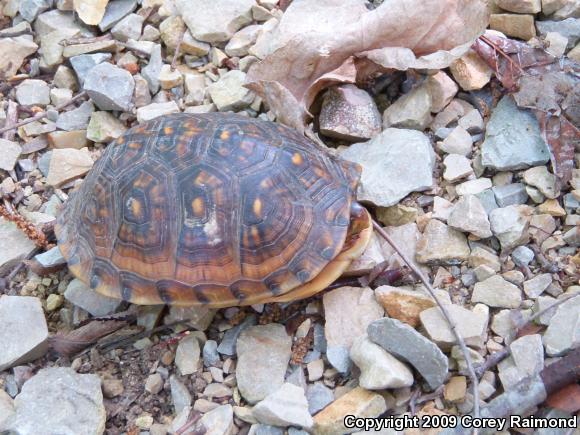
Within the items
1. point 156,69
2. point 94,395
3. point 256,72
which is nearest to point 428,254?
point 256,72

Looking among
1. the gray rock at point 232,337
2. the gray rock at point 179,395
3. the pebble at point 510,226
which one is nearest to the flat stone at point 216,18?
the gray rock at point 232,337

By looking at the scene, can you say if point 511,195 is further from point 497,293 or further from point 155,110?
point 155,110

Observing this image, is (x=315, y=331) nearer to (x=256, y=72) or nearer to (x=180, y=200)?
(x=180, y=200)

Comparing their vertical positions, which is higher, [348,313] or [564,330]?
[564,330]

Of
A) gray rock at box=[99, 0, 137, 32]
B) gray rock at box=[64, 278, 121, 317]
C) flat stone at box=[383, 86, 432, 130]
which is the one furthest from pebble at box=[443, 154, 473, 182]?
gray rock at box=[99, 0, 137, 32]

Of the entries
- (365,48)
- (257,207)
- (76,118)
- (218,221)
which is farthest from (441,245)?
(76,118)

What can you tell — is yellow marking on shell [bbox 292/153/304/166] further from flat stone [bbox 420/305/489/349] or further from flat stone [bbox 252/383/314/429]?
flat stone [bbox 252/383/314/429]
